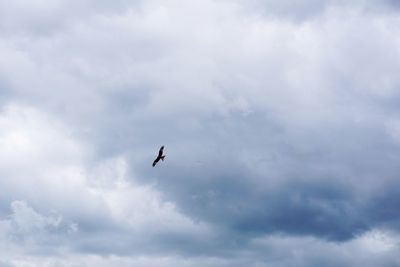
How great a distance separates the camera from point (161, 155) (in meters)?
170
